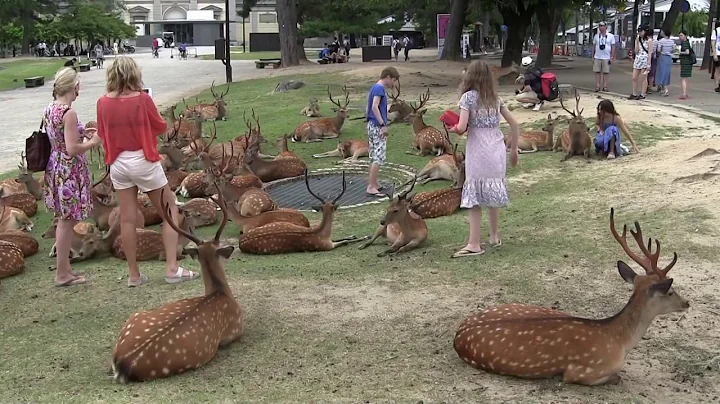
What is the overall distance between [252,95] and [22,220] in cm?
1282

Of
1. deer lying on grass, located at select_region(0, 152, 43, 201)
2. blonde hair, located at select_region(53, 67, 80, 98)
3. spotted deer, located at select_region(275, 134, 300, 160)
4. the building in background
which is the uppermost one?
the building in background

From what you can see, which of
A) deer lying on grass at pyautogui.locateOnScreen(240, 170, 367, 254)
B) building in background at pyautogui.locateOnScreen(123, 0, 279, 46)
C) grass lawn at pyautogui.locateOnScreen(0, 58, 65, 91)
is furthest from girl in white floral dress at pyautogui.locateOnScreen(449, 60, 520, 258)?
building in background at pyautogui.locateOnScreen(123, 0, 279, 46)

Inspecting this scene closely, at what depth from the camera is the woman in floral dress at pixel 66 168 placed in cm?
543

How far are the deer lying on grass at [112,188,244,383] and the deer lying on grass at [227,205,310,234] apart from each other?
9.03ft

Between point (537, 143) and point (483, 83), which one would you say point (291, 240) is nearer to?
point (483, 83)

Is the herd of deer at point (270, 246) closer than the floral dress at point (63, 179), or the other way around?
the herd of deer at point (270, 246)

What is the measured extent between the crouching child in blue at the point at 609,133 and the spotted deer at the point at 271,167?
370 cm

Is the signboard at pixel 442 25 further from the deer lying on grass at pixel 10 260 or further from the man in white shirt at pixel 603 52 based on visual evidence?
the deer lying on grass at pixel 10 260

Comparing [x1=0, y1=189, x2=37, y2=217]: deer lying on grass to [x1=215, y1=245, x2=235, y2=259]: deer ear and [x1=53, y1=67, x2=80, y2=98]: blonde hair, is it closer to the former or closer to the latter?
[x1=53, y1=67, x2=80, y2=98]: blonde hair

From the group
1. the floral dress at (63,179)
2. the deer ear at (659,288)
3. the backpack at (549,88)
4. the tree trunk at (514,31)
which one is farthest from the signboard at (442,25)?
the deer ear at (659,288)

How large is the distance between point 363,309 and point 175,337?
1.34m

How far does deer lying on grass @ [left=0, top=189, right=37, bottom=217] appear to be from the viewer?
8.41 m

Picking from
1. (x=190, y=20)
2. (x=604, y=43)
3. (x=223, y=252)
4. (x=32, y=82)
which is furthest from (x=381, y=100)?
(x=190, y=20)

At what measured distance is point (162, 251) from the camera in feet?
22.1
